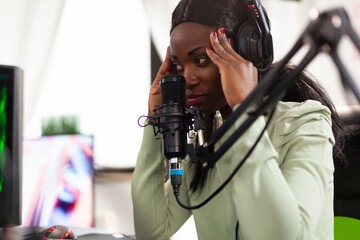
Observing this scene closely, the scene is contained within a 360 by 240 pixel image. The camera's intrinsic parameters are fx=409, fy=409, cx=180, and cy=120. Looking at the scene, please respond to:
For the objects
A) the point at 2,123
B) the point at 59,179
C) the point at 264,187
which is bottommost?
the point at 59,179

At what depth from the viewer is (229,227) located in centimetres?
102

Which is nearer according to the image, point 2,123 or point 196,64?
point 2,123

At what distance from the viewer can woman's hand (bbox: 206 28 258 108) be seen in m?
0.77

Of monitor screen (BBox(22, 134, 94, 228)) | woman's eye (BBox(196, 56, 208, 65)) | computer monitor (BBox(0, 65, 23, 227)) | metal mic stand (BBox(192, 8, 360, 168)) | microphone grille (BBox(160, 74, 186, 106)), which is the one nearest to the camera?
metal mic stand (BBox(192, 8, 360, 168))

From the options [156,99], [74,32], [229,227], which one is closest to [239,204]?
[229,227]

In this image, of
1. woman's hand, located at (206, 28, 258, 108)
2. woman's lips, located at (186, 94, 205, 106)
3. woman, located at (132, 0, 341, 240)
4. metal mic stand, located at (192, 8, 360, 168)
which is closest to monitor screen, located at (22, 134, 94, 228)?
woman, located at (132, 0, 341, 240)

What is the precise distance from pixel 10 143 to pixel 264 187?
446 millimetres

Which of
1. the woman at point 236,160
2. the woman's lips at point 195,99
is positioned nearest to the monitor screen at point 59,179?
the woman at point 236,160

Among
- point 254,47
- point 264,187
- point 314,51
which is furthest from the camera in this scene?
point 254,47

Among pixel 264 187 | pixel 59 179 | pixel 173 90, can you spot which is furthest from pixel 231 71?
pixel 59 179

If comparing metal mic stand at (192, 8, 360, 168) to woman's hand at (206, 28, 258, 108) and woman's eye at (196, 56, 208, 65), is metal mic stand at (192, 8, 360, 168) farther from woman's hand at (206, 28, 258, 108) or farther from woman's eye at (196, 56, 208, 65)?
woman's eye at (196, 56, 208, 65)

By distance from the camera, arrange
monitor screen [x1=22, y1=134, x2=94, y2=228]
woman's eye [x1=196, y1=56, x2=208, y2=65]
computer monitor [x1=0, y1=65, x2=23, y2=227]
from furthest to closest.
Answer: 1. monitor screen [x1=22, y1=134, x2=94, y2=228]
2. woman's eye [x1=196, y1=56, x2=208, y2=65]
3. computer monitor [x1=0, y1=65, x2=23, y2=227]

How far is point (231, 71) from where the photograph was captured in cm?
80

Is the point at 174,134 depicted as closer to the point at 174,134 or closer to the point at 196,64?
the point at 174,134
